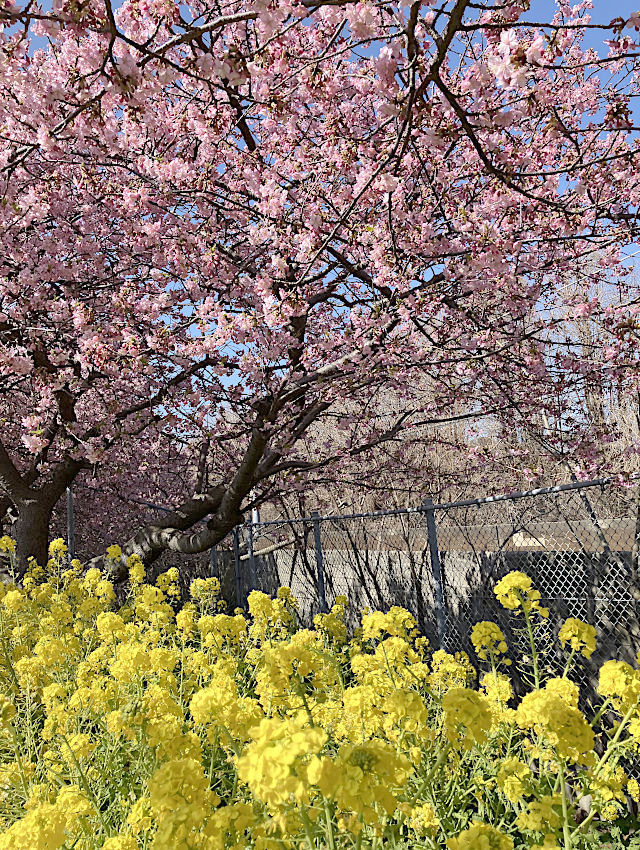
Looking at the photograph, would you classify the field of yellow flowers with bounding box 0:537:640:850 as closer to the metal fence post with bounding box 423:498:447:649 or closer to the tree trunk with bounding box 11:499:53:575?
the metal fence post with bounding box 423:498:447:649

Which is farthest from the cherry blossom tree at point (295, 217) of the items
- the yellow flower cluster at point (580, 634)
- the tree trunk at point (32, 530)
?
the yellow flower cluster at point (580, 634)

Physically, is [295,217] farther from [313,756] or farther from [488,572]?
[313,756]

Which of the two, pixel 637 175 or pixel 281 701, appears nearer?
pixel 281 701

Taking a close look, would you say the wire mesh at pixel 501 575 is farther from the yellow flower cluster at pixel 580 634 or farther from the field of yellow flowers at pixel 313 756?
the field of yellow flowers at pixel 313 756

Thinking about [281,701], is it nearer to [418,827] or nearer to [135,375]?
[418,827]

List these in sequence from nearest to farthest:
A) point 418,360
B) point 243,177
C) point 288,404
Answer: point 243,177 → point 418,360 → point 288,404

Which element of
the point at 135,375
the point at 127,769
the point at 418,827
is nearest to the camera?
the point at 418,827

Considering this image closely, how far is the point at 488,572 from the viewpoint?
610 cm

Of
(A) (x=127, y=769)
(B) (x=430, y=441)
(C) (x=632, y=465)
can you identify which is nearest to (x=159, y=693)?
(A) (x=127, y=769)

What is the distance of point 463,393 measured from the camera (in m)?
7.76

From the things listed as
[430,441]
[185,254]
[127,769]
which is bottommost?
[127,769]

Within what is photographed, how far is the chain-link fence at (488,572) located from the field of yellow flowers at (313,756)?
74cm

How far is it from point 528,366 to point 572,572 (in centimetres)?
276

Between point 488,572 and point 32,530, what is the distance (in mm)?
6739
